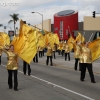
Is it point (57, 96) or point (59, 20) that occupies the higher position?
point (59, 20)

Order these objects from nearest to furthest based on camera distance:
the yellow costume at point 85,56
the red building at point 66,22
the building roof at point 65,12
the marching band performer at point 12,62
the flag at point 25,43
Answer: the marching band performer at point 12,62 < the flag at point 25,43 < the yellow costume at point 85,56 < the red building at point 66,22 < the building roof at point 65,12

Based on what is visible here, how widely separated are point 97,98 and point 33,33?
4942 millimetres

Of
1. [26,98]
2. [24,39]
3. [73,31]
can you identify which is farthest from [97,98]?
[73,31]

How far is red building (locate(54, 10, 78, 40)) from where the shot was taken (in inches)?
2193

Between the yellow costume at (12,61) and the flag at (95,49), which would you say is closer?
the yellow costume at (12,61)

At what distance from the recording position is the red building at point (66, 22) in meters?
55.7

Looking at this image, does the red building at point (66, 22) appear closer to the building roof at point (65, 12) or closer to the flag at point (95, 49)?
the building roof at point (65, 12)

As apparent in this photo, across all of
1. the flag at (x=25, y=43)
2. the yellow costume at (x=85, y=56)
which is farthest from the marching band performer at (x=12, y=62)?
the yellow costume at (x=85, y=56)

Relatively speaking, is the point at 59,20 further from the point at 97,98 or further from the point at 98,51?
the point at 97,98

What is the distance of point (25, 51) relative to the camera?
1022 centimetres

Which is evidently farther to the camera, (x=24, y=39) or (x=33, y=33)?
(x=33, y=33)

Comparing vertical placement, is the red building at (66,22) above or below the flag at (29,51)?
above

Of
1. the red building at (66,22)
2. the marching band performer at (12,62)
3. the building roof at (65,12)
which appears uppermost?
the building roof at (65,12)

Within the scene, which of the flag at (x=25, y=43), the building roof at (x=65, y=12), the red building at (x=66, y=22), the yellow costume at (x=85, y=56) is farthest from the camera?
the building roof at (x=65, y=12)
